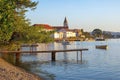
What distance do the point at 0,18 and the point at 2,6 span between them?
4.08ft

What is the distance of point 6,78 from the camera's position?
20.1 m

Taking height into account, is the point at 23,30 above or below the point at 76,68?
above

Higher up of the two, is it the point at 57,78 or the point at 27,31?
the point at 27,31

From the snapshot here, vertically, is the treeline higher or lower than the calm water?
higher

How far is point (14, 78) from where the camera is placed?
21078 millimetres

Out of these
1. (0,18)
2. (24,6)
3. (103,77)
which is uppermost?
(24,6)

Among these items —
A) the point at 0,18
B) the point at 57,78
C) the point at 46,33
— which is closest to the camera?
the point at 0,18

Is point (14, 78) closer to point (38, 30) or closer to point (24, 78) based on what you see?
point (24, 78)

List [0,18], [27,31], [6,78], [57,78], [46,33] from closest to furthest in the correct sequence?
1. [6,78]
2. [0,18]
3. [57,78]
4. [27,31]
5. [46,33]

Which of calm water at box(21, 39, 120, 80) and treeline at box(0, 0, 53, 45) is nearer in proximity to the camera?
calm water at box(21, 39, 120, 80)

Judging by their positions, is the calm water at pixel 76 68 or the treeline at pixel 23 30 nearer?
the calm water at pixel 76 68

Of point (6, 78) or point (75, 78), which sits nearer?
point (6, 78)

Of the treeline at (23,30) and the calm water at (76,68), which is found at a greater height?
the treeline at (23,30)

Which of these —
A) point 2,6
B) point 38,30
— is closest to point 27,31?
point 38,30
